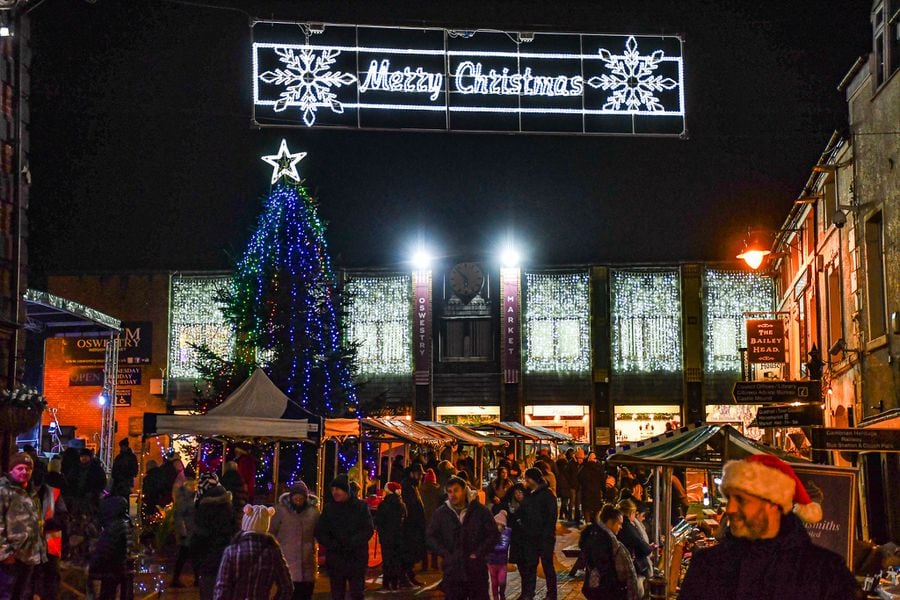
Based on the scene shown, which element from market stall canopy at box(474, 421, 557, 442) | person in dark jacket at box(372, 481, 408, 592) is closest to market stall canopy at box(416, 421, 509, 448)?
market stall canopy at box(474, 421, 557, 442)

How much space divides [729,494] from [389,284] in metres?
41.0

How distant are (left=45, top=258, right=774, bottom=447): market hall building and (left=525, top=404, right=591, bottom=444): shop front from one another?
0.05m

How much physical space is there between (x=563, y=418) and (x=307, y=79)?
32.5 metres

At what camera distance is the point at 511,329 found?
44.4 m

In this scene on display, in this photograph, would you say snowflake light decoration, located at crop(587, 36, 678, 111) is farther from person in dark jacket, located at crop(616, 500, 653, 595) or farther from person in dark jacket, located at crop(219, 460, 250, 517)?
person in dark jacket, located at crop(219, 460, 250, 517)

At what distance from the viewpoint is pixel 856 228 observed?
66.5ft

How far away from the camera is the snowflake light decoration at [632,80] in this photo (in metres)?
13.8

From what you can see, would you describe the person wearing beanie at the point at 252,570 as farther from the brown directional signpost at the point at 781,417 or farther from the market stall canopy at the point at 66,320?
the market stall canopy at the point at 66,320

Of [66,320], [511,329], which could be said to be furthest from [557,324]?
[66,320]

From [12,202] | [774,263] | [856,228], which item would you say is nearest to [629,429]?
[774,263]

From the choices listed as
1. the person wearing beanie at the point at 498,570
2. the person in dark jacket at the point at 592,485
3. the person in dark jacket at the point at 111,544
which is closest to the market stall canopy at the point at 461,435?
the person in dark jacket at the point at 592,485

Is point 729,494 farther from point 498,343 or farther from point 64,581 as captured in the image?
point 498,343

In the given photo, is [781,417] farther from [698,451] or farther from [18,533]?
[18,533]

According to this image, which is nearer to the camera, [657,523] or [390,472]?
[657,523]
